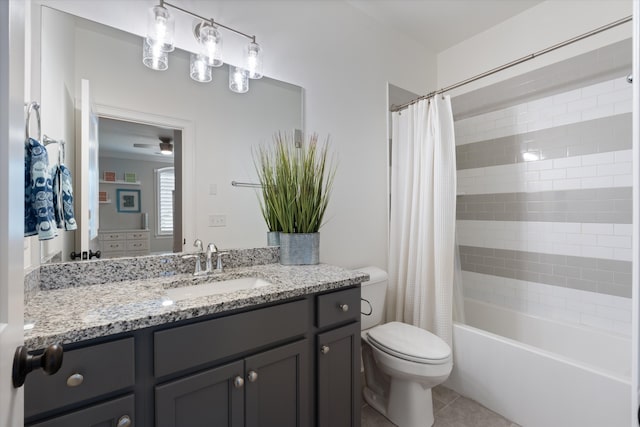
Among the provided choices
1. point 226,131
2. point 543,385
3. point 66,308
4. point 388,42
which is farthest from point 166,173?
point 543,385

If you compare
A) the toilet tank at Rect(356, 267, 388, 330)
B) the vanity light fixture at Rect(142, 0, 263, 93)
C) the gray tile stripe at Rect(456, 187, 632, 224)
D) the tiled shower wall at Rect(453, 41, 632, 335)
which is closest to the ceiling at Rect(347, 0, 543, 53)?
the tiled shower wall at Rect(453, 41, 632, 335)

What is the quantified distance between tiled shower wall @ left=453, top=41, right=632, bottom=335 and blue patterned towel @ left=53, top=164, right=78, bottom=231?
2709mm

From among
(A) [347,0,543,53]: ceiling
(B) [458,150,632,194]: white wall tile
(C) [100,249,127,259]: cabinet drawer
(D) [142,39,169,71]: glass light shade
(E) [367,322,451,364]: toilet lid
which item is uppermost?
(A) [347,0,543,53]: ceiling

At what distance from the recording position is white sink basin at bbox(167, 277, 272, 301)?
1274 millimetres

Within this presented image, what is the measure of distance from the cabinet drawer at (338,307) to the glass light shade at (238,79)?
46.4 inches

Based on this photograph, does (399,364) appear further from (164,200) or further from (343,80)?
(343,80)

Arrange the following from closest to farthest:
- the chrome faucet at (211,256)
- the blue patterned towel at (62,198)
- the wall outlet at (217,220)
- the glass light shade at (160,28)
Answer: the blue patterned towel at (62,198) < the glass light shade at (160,28) < the chrome faucet at (211,256) < the wall outlet at (217,220)

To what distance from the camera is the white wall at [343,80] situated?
1.73 metres

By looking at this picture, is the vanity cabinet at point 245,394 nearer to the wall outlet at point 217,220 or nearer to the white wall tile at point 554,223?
the wall outlet at point 217,220

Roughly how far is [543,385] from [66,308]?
7.01 ft

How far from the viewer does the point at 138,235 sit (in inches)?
54.1

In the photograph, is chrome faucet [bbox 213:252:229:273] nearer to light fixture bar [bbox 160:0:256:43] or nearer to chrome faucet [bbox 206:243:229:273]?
chrome faucet [bbox 206:243:229:273]

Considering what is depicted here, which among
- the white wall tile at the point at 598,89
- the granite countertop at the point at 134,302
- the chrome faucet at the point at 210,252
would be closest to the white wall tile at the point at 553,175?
the white wall tile at the point at 598,89

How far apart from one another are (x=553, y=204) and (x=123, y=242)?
268cm
